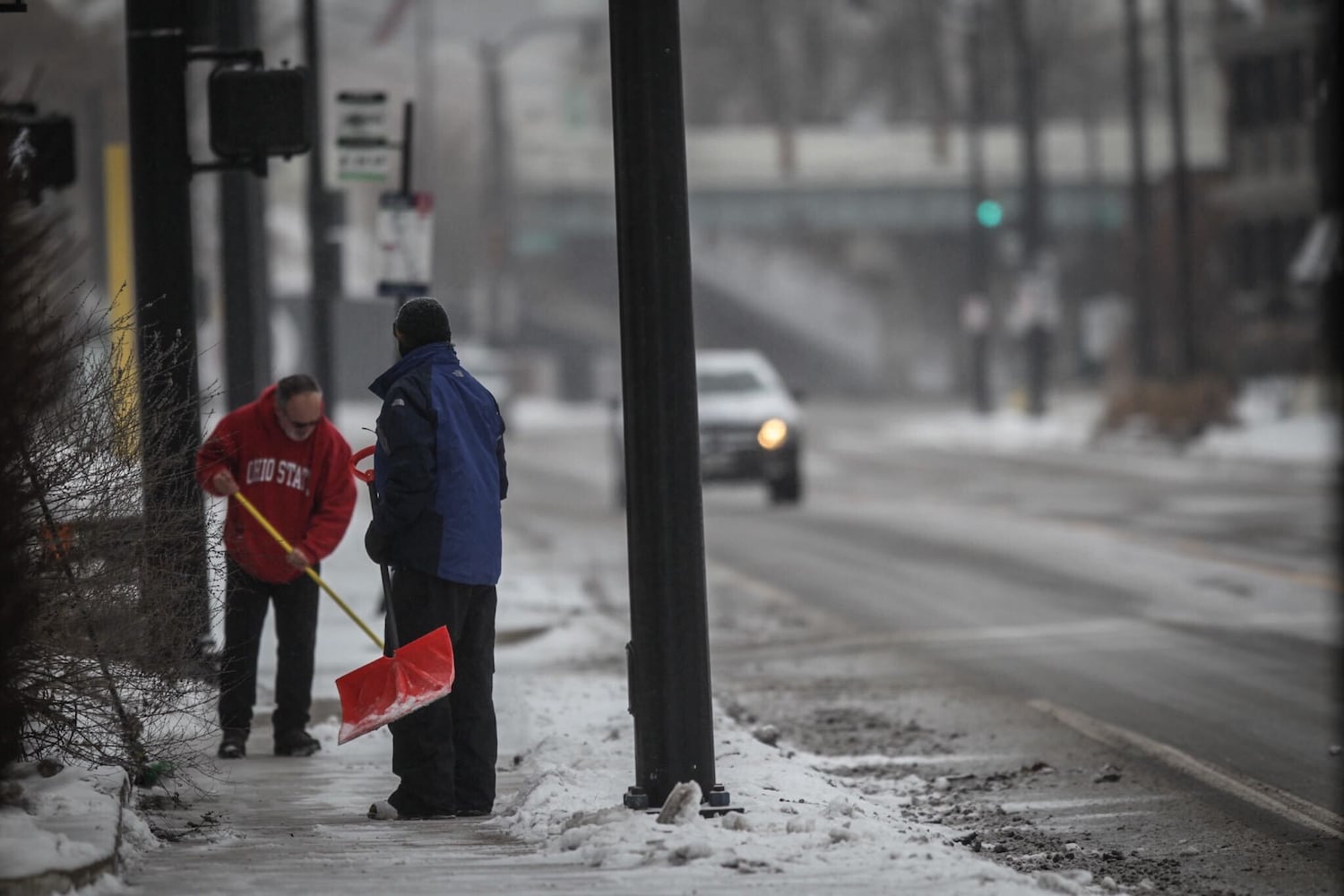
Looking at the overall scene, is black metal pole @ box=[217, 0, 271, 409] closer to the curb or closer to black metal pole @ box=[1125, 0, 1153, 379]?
the curb

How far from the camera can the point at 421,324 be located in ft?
24.9

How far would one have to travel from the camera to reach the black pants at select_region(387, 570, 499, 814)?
24.5 feet

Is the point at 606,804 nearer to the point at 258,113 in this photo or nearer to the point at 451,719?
the point at 451,719

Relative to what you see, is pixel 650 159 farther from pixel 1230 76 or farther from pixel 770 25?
pixel 770 25

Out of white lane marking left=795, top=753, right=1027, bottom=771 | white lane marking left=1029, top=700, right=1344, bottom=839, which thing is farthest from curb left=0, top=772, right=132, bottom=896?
white lane marking left=1029, top=700, right=1344, bottom=839

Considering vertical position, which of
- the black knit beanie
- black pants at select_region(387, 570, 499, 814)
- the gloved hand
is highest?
the black knit beanie

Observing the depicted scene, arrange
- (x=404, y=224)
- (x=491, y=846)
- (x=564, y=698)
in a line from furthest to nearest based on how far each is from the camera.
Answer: (x=404, y=224)
(x=564, y=698)
(x=491, y=846)

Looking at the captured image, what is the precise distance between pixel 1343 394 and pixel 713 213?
35234mm

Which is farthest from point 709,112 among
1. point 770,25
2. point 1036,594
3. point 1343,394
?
point 1036,594

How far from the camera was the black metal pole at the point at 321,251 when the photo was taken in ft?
54.8

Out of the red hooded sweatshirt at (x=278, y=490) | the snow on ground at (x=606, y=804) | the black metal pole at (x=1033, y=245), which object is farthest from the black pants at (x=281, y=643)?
the black metal pole at (x=1033, y=245)

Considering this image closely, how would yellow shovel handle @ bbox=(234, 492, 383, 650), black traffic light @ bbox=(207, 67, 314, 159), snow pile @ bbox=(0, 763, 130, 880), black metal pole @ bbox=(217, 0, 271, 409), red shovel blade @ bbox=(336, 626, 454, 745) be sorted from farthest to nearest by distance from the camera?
black metal pole @ bbox=(217, 0, 271, 409)
black traffic light @ bbox=(207, 67, 314, 159)
yellow shovel handle @ bbox=(234, 492, 383, 650)
red shovel blade @ bbox=(336, 626, 454, 745)
snow pile @ bbox=(0, 763, 130, 880)

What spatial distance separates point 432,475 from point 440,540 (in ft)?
0.74

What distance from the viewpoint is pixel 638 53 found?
6.93 meters
